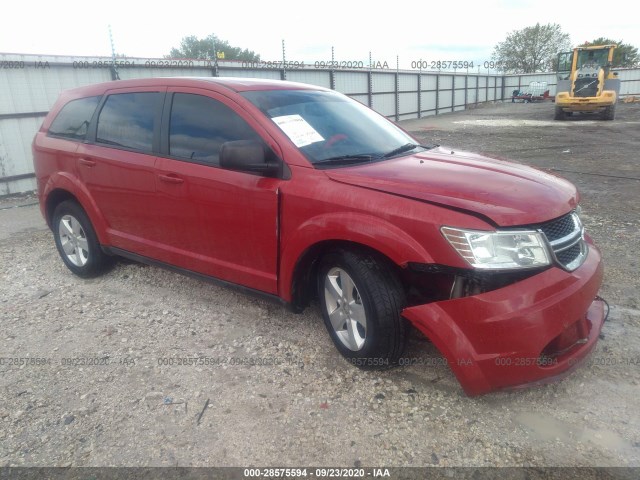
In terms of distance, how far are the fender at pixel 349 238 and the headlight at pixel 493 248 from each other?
0.16 metres

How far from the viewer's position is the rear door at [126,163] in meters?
3.73

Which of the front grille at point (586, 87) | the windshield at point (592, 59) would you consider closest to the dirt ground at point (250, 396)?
the front grille at point (586, 87)

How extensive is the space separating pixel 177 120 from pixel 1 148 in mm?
6926

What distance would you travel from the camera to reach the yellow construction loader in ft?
66.7

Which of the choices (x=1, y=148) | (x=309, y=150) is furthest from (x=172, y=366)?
(x=1, y=148)

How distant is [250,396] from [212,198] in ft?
4.27

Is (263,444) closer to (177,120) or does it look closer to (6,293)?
(177,120)

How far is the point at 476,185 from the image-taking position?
263 cm

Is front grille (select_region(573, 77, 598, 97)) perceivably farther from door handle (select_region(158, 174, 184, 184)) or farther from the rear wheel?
door handle (select_region(158, 174, 184, 184))

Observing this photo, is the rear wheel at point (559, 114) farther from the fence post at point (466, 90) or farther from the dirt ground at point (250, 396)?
the dirt ground at point (250, 396)

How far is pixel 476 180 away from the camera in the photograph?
→ 2707 mm

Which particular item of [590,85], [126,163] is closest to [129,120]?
[126,163]

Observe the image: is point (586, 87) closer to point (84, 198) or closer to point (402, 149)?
point (402, 149)

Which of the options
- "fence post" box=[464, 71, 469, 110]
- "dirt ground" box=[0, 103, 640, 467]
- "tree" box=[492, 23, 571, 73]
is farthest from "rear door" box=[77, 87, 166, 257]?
"tree" box=[492, 23, 571, 73]
